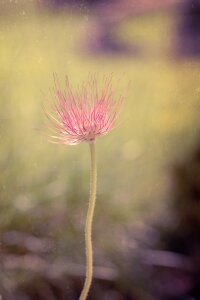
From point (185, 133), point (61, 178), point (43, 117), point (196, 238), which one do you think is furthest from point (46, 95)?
point (196, 238)

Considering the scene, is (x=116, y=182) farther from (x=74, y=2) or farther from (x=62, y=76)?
(x=74, y=2)

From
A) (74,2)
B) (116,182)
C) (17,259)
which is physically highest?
(74,2)

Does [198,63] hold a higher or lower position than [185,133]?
higher

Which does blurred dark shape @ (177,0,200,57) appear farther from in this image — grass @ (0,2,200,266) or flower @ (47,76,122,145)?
flower @ (47,76,122,145)

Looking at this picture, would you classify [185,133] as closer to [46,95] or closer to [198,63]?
[198,63]

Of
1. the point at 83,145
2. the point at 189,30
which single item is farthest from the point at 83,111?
the point at 189,30

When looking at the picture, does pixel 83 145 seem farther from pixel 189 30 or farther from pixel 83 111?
pixel 189 30

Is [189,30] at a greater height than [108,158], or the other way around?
[189,30]
